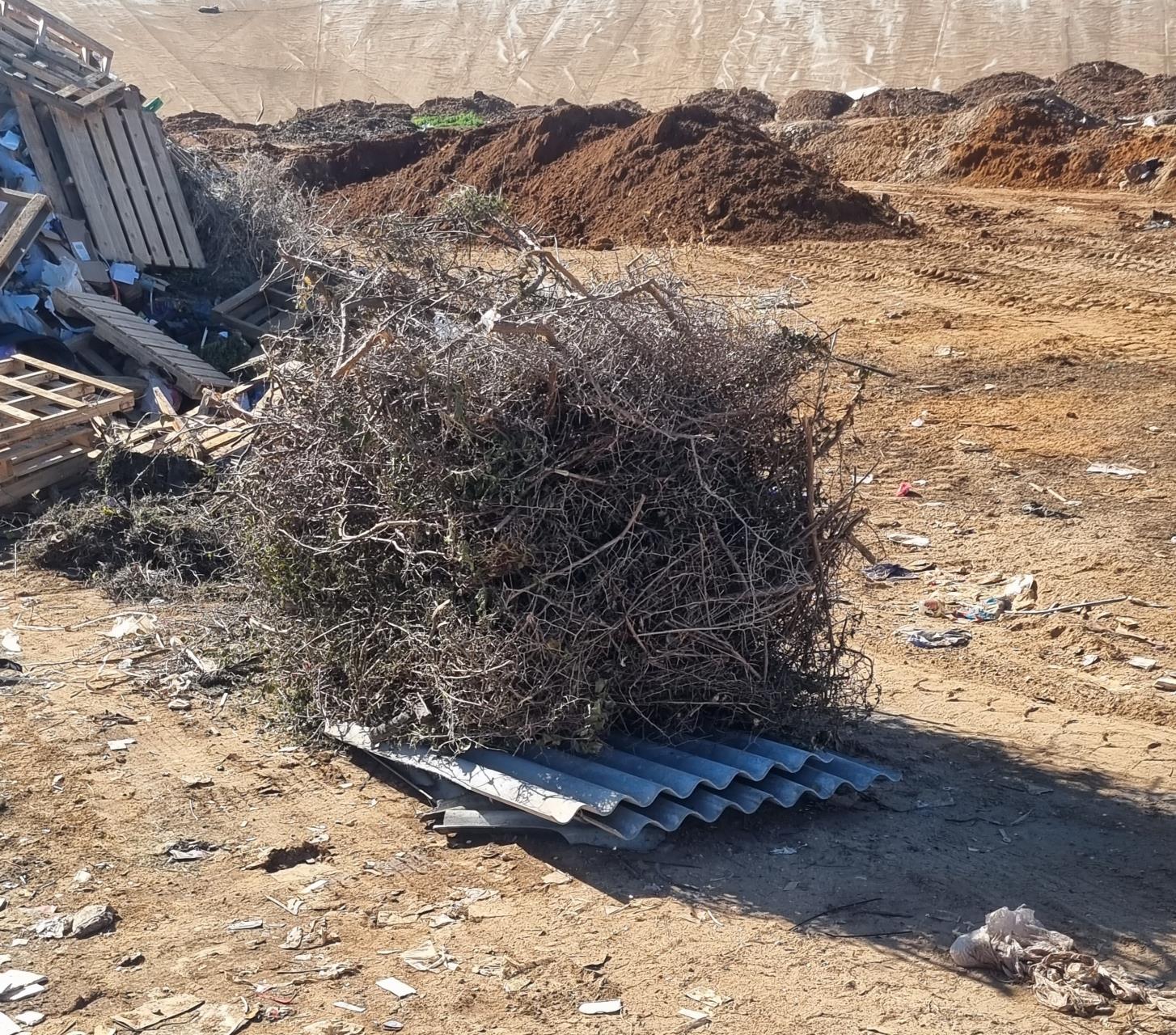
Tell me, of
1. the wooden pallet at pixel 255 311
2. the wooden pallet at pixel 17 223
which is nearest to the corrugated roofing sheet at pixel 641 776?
the wooden pallet at pixel 17 223

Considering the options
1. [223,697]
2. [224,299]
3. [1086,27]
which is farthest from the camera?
[1086,27]

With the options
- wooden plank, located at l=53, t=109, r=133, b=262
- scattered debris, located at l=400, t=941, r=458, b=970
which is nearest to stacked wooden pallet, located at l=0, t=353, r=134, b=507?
wooden plank, located at l=53, t=109, r=133, b=262

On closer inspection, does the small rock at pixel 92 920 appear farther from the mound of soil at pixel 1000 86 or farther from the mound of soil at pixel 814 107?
the mound of soil at pixel 1000 86

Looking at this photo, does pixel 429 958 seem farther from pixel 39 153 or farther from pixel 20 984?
pixel 39 153

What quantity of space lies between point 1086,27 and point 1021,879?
44.1m

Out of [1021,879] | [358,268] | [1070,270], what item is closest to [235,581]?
[358,268]

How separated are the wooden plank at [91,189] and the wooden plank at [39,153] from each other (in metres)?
0.16

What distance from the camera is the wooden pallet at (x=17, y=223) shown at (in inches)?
391

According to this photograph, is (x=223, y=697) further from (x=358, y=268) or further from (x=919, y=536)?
(x=919, y=536)

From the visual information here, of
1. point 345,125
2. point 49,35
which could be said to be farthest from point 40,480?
point 345,125

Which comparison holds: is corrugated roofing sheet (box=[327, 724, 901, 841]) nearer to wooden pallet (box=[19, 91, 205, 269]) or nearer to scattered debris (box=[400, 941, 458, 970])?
scattered debris (box=[400, 941, 458, 970])

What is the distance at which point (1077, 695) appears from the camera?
6246mm

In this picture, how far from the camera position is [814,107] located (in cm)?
2998

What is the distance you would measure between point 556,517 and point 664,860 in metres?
1.24
